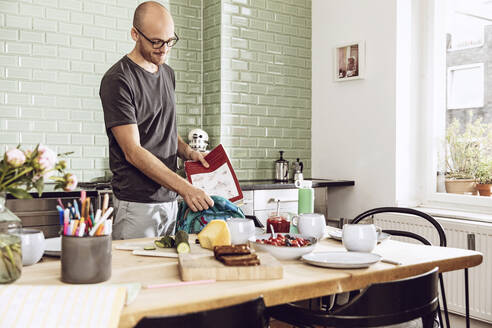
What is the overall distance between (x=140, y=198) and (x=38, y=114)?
1.60 meters

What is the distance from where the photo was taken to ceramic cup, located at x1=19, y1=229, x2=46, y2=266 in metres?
1.55

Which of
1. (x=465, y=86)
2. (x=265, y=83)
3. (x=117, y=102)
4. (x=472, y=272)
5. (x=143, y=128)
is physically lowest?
(x=472, y=272)

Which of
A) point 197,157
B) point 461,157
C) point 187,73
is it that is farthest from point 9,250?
point 461,157

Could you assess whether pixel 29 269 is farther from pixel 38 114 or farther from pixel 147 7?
pixel 38 114

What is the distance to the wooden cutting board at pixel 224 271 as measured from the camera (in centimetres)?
140

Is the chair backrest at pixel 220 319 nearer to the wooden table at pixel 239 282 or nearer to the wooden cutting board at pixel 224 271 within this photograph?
the wooden table at pixel 239 282

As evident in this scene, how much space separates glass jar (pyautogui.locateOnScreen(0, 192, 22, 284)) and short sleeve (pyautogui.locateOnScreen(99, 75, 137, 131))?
0.98 meters

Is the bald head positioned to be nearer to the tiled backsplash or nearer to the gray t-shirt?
the gray t-shirt

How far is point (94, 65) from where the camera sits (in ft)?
12.7

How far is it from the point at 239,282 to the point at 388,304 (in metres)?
0.41

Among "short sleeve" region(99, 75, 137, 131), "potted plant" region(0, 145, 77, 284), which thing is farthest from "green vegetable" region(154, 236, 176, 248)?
"short sleeve" region(99, 75, 137, 131)

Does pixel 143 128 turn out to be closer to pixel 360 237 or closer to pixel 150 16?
pixel 150 16

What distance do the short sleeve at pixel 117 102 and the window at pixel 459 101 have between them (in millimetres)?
2501

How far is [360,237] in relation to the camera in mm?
1786
